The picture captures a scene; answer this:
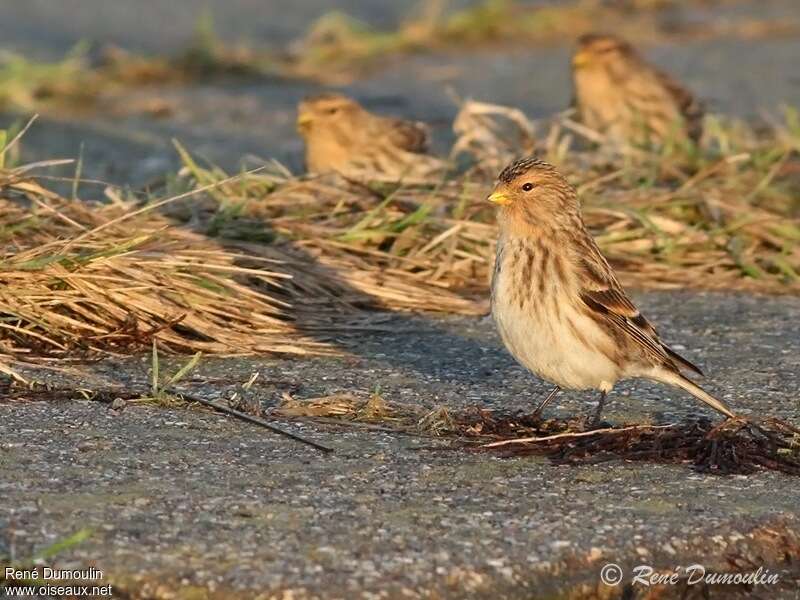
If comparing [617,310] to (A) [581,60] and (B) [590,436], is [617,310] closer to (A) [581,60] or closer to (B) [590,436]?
(B) [590,436]

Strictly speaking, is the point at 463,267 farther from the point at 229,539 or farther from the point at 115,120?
the point at 115,120

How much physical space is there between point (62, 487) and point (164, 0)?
1065 centimetres

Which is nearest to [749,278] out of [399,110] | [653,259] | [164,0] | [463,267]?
[653,259]

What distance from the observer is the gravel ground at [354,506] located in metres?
3.83

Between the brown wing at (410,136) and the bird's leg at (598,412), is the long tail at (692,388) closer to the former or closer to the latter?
the bird's leg at (598,412)

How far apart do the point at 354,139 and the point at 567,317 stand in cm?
399

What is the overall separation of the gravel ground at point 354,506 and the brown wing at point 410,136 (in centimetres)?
347

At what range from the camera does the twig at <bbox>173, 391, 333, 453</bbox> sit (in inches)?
186

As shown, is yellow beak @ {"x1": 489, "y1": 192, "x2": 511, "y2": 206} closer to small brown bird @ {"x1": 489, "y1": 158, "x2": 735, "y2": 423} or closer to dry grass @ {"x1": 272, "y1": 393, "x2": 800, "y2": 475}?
small brown bird @ {"x1": 489, "y1": 158, "x2": 735, "y2": 423}

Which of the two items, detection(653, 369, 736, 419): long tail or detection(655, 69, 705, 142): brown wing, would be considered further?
detection(655, 69, 705, 142): brown wing

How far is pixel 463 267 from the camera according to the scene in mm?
6973

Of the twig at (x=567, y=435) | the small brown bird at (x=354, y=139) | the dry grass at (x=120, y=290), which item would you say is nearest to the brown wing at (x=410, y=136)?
the small brown bird at (x=354, y=139)

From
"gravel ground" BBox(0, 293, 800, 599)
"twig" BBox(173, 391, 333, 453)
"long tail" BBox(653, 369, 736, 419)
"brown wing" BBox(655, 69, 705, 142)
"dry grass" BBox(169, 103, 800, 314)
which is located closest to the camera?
"gravel ground" BBox(0, 293, 800, 599)

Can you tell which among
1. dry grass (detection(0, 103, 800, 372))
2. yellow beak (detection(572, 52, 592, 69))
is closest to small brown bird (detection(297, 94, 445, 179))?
dry grass (detection(0, 103, 800, 372))
